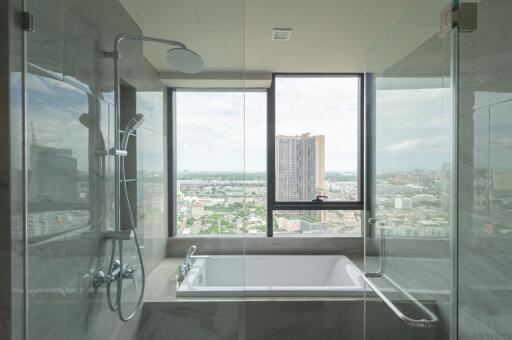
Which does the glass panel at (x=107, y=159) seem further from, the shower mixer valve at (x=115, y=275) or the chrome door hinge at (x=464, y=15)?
the chrome door hinge at (x=464, y=15)

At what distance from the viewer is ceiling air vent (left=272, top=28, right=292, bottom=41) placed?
2.42 m

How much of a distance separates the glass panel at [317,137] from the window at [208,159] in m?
1.74

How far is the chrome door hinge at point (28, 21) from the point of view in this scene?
1182mm

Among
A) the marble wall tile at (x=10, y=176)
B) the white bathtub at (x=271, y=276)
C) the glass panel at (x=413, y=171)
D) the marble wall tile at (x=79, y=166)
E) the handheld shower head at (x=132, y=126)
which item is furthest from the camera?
the white bathtub at (x=271, y=276)

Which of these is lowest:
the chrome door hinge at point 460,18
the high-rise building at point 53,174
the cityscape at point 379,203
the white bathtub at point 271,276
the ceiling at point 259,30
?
the white bathtub at point 271,276

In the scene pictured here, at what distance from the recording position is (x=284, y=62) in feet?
10.3

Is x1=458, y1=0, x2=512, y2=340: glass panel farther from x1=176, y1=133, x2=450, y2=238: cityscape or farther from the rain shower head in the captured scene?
the rain shower head

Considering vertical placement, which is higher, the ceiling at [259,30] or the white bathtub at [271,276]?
the ceiling at [259,30]

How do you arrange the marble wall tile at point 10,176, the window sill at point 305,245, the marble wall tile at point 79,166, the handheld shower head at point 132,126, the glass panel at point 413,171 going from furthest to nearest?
the window sill at point 305,245 → the handheld shower head at point 132,126 → the glass panel at point 413,171 → the marble wall tile at point 79,166 → the marble wall tile at point 10,176

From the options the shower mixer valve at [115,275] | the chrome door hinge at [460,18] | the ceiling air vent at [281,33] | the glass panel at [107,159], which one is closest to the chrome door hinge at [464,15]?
the chrome door hinge at [460,18]

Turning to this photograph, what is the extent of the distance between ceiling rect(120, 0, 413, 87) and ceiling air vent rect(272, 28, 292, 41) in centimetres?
4

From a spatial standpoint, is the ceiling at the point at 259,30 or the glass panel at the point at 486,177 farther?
the ceiling at the point at 259,30

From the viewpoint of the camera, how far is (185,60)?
67.1 inches

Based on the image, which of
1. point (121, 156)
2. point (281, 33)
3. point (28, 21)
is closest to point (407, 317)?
point (121, 156)
